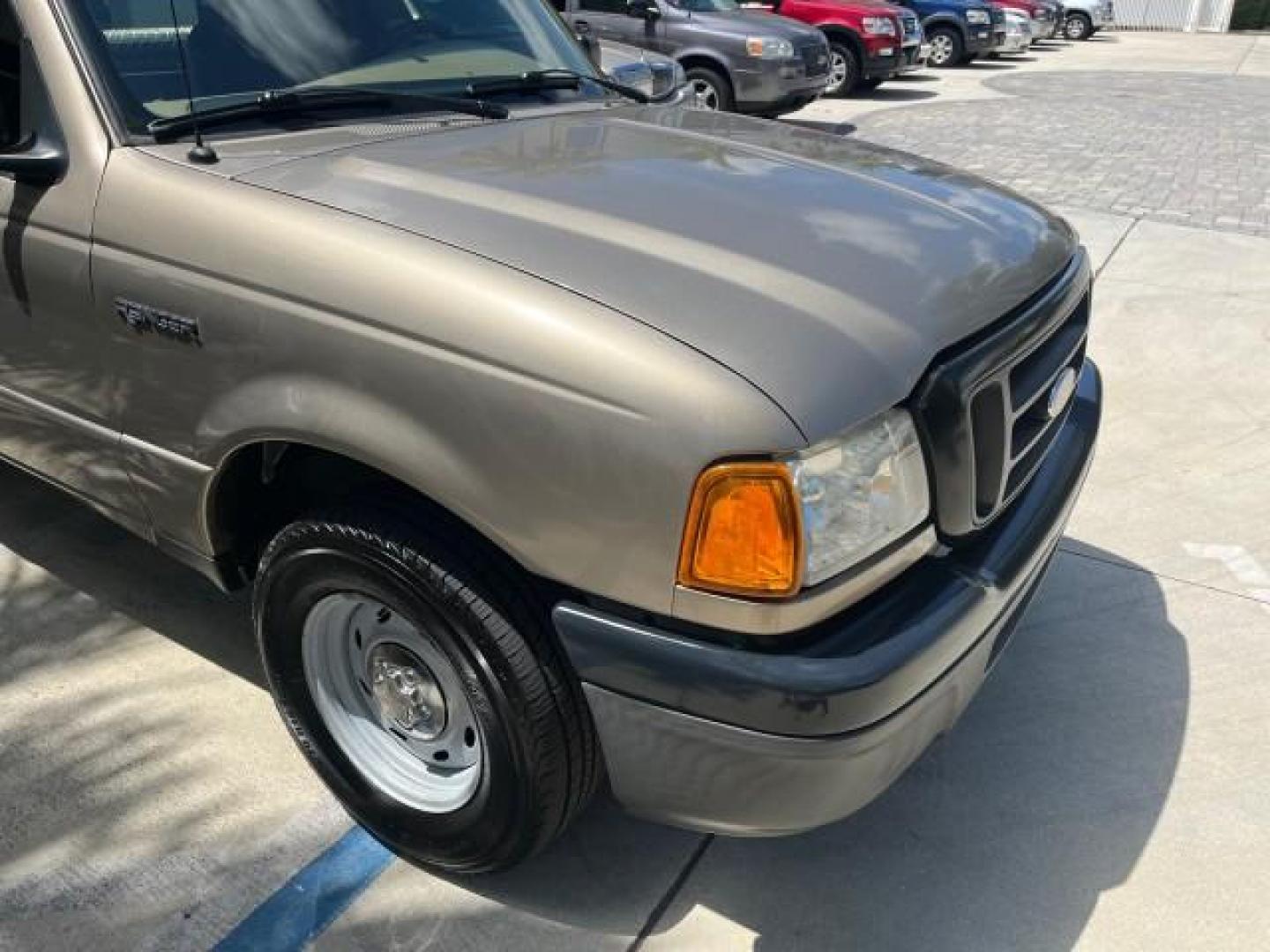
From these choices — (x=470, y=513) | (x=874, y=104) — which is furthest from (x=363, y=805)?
(x=874, y=104)

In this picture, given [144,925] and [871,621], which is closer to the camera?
[871,621]

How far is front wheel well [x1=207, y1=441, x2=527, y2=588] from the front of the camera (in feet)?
6.86

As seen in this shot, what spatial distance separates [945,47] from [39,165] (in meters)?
18.6

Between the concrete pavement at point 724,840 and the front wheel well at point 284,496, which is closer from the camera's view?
the front wheel well at point 284,496

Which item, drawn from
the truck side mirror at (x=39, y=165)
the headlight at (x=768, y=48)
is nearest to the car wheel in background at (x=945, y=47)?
the headlight at (x=768, y=48)

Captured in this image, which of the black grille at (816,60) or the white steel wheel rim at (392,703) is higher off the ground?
the white steel wheel rim at (392,703)

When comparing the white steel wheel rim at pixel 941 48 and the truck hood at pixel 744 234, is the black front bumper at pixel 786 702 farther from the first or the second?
the white steel wheel rim at pixel 941 48

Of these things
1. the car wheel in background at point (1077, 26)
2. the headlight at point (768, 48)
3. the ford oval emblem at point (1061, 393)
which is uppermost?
the ford oval emblem at point (1061, 393)

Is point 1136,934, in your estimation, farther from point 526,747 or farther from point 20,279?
point 20,279

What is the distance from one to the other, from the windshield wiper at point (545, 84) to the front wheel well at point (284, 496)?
3.91ft

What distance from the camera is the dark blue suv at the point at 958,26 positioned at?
1819cm

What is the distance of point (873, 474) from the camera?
184 cm

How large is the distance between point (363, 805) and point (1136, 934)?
5.35 ft

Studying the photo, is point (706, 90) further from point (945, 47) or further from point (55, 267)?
point (945, 47)
